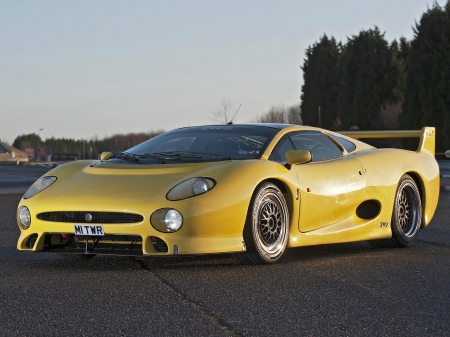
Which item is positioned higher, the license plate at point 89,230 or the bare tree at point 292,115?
the bare tree at point 292,115

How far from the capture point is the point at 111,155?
7230mm

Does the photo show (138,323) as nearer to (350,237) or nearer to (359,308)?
(359,308)

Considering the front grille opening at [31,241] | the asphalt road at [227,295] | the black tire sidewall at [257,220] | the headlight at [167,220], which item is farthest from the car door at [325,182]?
the front grille opening at [31,241]

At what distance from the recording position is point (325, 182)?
267 inches

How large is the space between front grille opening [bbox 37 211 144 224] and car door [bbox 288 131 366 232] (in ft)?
5.09

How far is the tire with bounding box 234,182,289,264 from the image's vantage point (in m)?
5.97

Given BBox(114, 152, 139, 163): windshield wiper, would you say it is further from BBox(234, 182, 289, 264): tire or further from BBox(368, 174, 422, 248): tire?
BBox(368, 174, 422, 248): tire

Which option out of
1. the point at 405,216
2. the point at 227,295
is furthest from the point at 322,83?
the point at 227,295

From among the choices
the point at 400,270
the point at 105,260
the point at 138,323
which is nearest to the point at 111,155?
the point at 105,260

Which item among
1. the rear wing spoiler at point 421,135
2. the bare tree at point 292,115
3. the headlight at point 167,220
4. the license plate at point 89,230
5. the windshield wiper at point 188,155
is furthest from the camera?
the bare tree at point 292,115

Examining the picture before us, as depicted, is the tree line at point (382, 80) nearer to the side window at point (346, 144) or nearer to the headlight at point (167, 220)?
the side window at point (346, 144)

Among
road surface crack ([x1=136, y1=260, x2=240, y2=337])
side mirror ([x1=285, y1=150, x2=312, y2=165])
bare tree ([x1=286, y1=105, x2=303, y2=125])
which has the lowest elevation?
road surface crack ([x1=136, y1=260, x2=240, y2=337])

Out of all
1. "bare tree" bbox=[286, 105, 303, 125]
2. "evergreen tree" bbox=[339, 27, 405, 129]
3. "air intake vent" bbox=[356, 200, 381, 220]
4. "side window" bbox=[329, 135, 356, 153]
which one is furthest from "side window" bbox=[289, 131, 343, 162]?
"bare tree" bbox=[286, 105, 303, 125]

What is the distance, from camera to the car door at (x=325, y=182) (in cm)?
660
